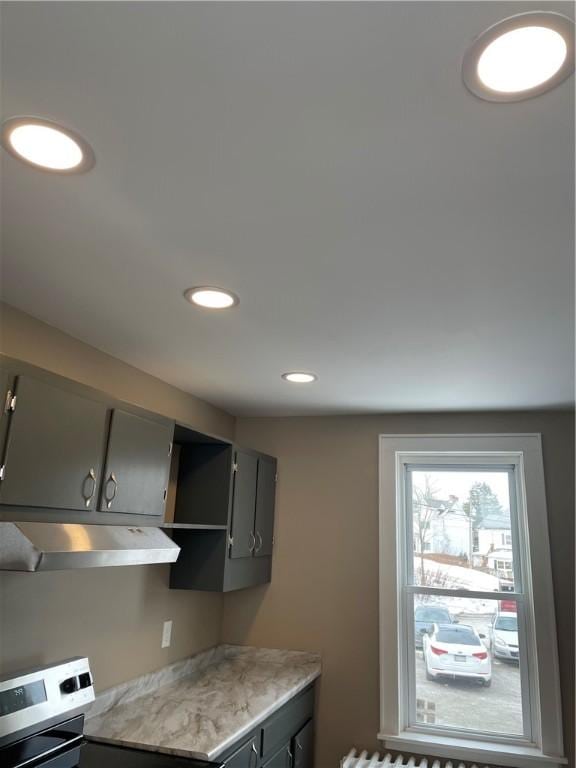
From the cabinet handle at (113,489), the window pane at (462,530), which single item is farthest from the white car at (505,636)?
the cabinet handle at (113,489)

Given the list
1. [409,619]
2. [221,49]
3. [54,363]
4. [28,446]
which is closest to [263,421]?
[409,619]

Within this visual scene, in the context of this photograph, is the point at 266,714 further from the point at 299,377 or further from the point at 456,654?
the point at 299,377

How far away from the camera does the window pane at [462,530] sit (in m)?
3.27

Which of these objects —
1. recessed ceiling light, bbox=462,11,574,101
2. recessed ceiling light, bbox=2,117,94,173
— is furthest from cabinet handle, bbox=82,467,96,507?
recessed ceiling light, bbox=462,11,574,101

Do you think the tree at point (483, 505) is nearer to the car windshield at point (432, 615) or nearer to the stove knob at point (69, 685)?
the car windshield at point (432, 615)

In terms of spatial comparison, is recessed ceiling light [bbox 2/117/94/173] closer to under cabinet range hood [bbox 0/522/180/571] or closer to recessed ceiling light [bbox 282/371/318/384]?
under cabinet range hood [bbox 0/522/180/571]

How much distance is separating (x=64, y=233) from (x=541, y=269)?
1329 millimetres

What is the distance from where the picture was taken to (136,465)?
217cm

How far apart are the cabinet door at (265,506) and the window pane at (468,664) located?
3.19 feet

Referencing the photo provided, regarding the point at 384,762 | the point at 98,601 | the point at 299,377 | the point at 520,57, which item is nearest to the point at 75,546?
the point at 98,601

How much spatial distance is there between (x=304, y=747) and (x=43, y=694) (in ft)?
5.65

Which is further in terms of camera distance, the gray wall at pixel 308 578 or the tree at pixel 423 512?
the tree at pixel 423 512

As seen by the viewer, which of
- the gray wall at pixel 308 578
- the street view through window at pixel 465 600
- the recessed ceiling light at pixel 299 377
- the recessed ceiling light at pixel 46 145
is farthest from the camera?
the street view through window at pixel 465 600

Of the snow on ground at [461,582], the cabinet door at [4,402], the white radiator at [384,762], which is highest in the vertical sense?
the cabinet door at [4,402]
